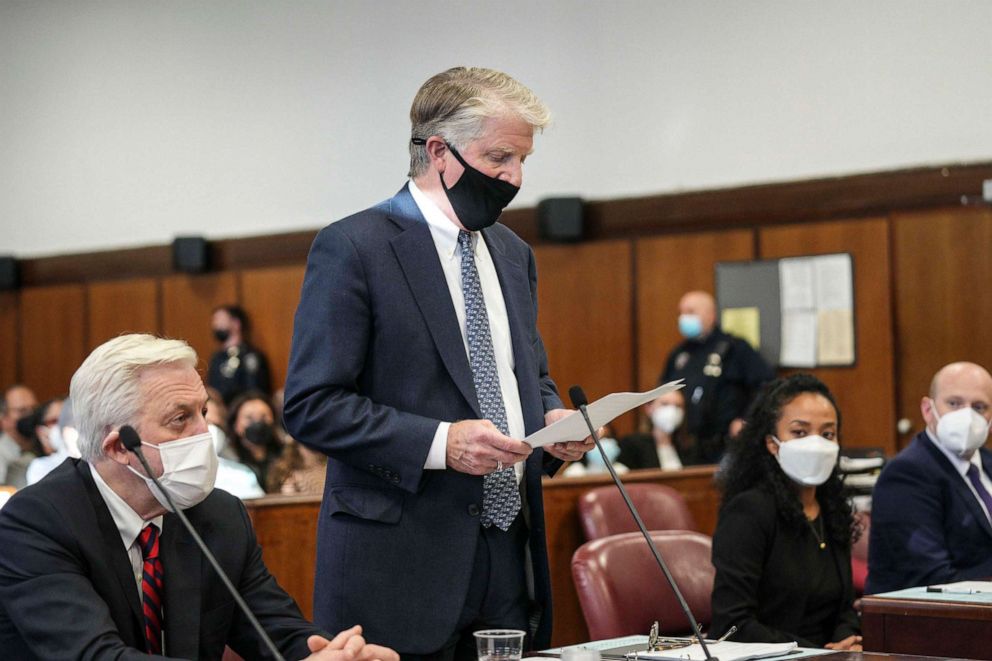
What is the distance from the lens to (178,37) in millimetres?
11781

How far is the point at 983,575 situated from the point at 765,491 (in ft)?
2.43

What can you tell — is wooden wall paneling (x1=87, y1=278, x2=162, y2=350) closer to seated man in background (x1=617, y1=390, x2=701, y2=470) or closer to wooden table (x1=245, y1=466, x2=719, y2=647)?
seated man in background (x1=617, y1=390, x2=701, y2=470)

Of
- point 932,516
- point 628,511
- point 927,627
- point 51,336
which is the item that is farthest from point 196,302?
point 927,627

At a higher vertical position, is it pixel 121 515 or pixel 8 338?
pixel 8 338

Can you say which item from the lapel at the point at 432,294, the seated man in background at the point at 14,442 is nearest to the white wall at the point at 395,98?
the seated man in background at the point at 14,442

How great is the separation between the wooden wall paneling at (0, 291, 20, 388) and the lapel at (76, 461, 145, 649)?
1138 centimetres

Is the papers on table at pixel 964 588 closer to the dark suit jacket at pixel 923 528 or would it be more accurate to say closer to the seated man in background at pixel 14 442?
the dark suit jacket at pixel 923 528

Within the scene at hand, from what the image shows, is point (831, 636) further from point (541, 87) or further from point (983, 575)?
point (541, 87)

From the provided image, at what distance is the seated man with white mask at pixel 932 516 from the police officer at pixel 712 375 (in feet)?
13.0

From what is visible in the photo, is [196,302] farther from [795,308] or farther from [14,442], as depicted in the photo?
[795,308]

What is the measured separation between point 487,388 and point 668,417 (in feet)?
18.6

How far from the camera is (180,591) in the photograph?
7.25ft

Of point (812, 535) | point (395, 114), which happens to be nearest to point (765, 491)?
point (812, 535)

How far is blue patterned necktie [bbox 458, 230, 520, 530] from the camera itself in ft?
8.23
